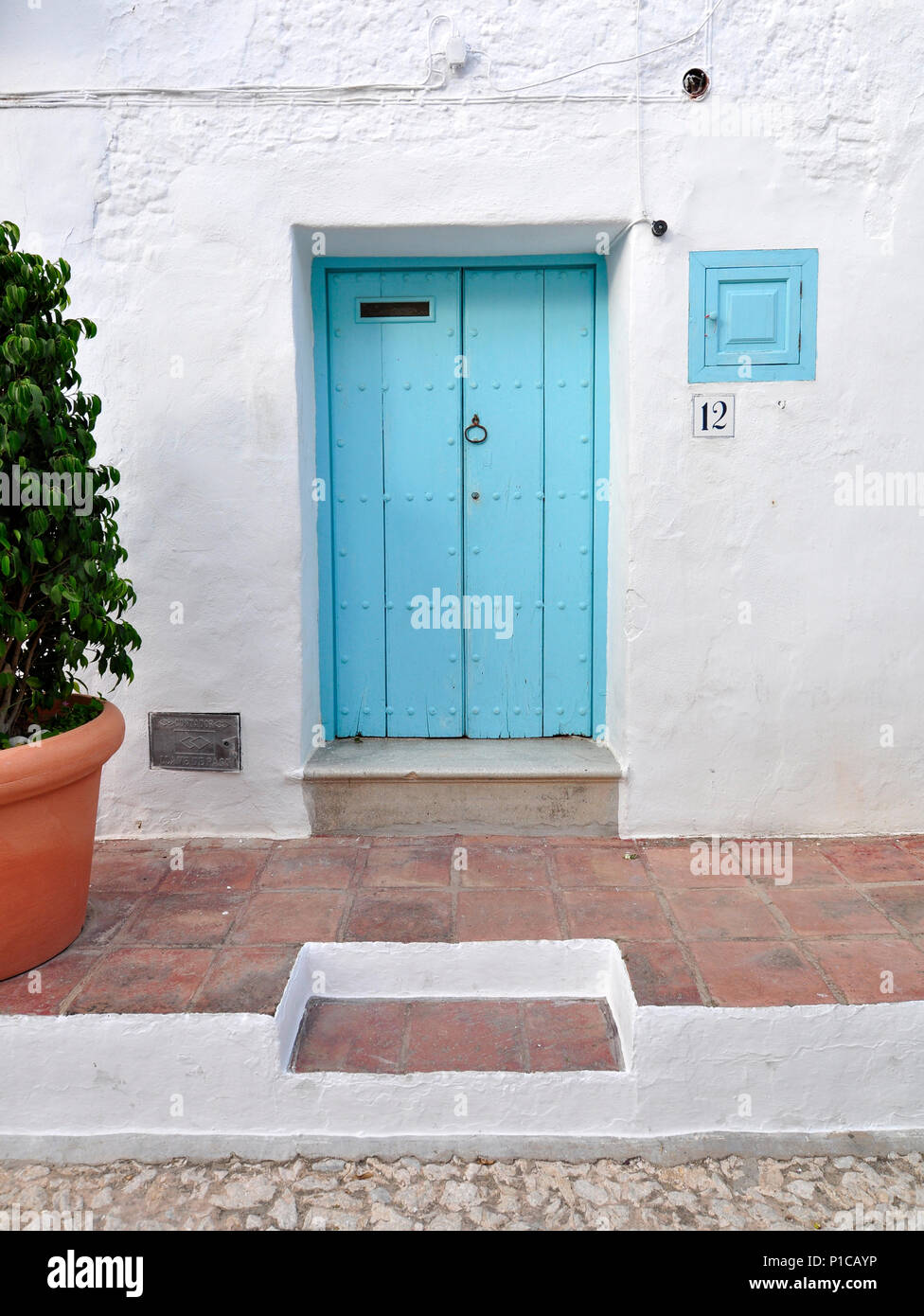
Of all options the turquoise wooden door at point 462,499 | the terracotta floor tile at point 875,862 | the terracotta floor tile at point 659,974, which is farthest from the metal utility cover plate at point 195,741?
the terracotta floor tile at point 875,862

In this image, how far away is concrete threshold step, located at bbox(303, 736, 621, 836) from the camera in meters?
3.61

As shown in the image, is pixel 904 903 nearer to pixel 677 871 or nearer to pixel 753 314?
pixel 677 871

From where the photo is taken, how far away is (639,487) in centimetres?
350

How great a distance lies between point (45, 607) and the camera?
277 centimetres

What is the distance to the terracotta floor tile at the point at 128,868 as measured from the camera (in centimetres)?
325

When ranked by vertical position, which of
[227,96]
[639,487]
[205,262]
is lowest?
[639,487]

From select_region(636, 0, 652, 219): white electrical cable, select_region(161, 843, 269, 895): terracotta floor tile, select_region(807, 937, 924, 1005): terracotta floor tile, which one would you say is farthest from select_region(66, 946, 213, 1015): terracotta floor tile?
select_region(636, 0, 652, 219): white electrical cable

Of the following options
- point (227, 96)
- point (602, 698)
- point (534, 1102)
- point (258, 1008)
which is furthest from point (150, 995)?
point (227, 96)

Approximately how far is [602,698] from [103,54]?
9.70ft

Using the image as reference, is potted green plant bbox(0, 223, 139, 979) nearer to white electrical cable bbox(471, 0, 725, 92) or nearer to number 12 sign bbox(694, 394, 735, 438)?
white electrical cable bbox(471, 0, 725, 92)

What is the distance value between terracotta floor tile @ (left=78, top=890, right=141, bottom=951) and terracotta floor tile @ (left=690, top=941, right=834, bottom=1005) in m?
1.71

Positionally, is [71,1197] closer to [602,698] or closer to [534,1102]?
[534,1102]

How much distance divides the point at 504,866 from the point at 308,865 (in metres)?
0.68

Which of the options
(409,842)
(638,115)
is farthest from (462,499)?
(638,115)
